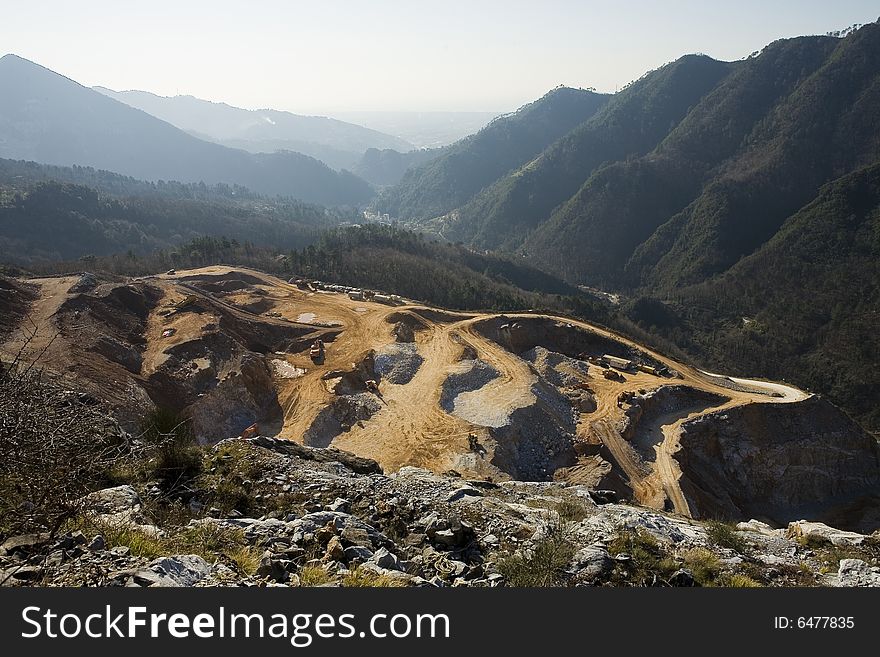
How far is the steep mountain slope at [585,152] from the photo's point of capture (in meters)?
172

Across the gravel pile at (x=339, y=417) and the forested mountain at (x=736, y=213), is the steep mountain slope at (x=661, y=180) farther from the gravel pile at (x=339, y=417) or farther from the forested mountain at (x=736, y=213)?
the gravel pile at (x=339, y=417)

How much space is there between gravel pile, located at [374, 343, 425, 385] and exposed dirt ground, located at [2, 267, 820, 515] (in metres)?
0.35

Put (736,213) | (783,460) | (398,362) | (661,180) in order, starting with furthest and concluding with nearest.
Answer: (661,180)
(736,213)
(398,362)
(783,460)

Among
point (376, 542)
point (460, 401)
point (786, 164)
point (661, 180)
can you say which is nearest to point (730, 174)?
point (786, 164)

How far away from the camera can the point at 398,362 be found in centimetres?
3081

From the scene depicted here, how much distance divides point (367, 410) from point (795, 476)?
2450 cm

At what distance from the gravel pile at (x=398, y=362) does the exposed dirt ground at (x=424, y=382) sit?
1.14 ft

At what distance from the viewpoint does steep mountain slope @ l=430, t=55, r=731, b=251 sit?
563ft

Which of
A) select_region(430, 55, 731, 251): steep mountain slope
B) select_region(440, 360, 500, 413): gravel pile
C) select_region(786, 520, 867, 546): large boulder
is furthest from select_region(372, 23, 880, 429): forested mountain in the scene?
select_region(786, 520, 867, 546): large boulder

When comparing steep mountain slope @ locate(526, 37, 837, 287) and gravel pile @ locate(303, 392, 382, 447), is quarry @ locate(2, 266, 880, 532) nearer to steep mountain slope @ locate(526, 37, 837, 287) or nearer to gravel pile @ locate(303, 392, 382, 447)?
gravel pile @ locate(303, 392, 382, 447)

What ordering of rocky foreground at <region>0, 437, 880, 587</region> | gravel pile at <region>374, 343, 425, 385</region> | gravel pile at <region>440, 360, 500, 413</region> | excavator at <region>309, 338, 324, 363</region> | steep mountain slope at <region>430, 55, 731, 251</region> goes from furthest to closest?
steep mountain slope at <region>430, 55, 731, 251</region> < excavator at <region>309, 338, 324, 363</region> < gravel pile at <region>374, 343, 425, 385</region> < gravel pile at <region>440, 360, 500, 413</region> < rocky foreground at <region>0, 437, 880, 587</region>

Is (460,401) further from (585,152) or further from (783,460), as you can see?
(585,152)

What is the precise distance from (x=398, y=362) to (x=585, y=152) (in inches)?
6940

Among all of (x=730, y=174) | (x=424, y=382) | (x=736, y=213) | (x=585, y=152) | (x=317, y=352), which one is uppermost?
(x=585, y=152)
